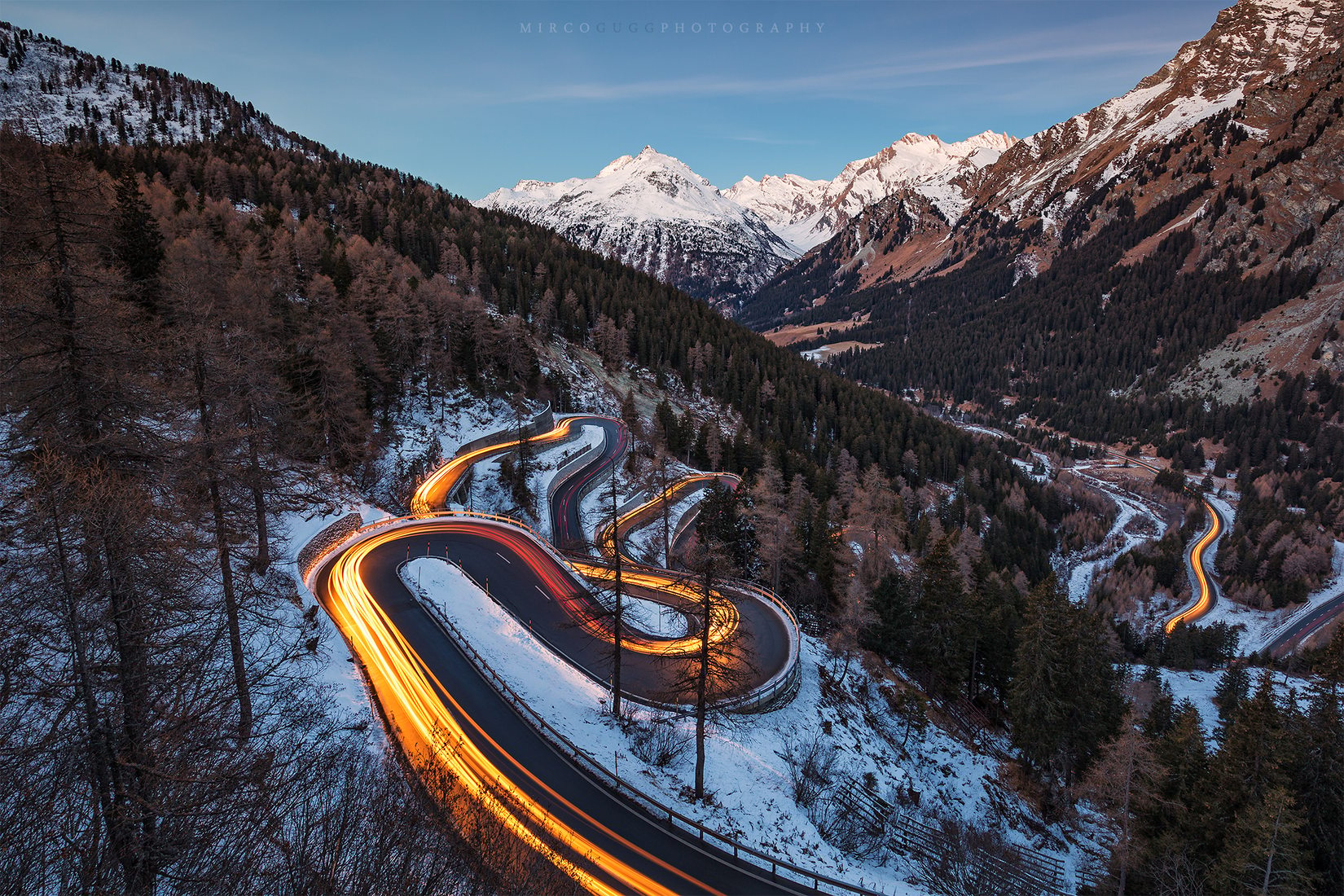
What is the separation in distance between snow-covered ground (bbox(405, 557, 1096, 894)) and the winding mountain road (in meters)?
1.16

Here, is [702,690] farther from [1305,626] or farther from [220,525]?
[1305,626]

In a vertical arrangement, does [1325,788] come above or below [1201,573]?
above

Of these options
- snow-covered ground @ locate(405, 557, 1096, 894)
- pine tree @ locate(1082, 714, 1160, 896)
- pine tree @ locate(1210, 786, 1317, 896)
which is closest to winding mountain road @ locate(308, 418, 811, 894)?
snow-covered ground @ locate(405, 557, 1096, 894)

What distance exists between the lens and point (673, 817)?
1842cm

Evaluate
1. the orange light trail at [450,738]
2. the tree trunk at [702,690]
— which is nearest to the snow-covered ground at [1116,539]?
the tree trunk at [702,690]

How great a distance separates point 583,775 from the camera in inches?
774

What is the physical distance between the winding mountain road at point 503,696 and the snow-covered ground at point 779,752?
1165 mm

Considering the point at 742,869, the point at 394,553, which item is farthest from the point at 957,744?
the point at 394,553

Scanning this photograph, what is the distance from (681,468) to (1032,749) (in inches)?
1762

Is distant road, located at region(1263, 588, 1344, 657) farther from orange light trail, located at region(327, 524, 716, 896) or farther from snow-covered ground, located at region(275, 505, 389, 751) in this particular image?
snow-covered ground, located at region(275, 505, 389, 751)

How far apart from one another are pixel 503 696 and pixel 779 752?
40.7 ft

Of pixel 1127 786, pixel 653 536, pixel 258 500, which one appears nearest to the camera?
pixel 1127 786

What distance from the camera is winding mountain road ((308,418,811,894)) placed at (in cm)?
1672

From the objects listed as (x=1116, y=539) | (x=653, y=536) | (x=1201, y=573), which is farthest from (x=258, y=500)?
(x=1116, y=539)
